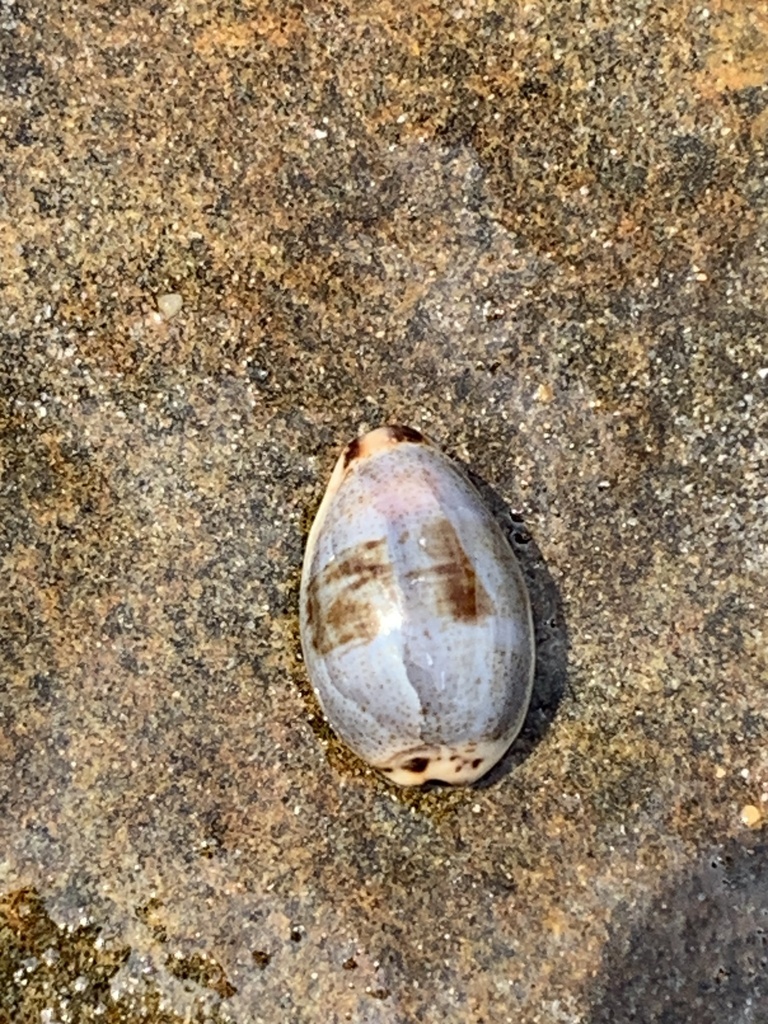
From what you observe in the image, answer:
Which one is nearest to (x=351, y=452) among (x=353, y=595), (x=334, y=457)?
(x=334, y=457)

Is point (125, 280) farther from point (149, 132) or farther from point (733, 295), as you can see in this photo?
point (733, 295)

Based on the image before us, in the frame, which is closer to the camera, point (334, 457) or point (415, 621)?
point (415, 621)

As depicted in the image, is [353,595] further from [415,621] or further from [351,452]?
[351,452]

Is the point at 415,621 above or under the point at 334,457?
under

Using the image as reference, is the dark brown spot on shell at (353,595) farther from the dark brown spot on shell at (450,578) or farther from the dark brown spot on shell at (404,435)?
the dark brown spot on shell at (404,435)

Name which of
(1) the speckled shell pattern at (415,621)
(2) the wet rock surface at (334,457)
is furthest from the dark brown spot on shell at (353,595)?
(2) the wet rock surface at (334,457)

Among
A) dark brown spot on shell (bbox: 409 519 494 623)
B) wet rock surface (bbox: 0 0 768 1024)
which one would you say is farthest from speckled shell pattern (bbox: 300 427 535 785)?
wet rock surface (bbox: 0 0 768 1024)
